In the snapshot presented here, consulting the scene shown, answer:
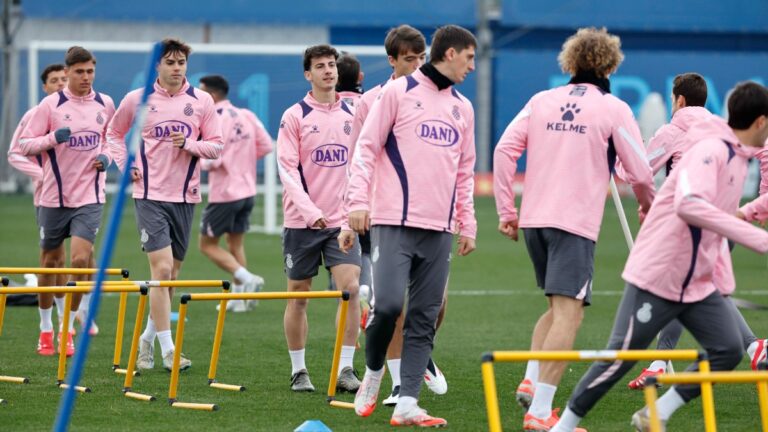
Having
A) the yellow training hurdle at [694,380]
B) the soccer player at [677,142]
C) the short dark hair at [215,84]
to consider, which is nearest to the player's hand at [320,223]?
the soccer player at [677,142]

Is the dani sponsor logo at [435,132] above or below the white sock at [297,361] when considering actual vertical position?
above

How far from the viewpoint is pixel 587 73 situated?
23.2 feet

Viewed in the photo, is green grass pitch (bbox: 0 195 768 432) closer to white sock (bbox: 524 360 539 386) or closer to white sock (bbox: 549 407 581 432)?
white sock (bbox: 524 360 539 386)

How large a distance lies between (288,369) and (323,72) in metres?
2.30

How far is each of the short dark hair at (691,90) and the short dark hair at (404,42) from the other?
1786mm

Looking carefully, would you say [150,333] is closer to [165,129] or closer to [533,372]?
[165,129]

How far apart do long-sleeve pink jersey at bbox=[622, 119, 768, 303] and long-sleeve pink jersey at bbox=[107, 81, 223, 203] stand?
4.19 meters

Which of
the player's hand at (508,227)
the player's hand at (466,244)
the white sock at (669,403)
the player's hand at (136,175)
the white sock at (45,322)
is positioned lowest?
the white sock at (45,322)

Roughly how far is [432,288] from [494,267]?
1084 cm

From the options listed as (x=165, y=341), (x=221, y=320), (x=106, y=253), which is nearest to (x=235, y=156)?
(x=165, y=341)

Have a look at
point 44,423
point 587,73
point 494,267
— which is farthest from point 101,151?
point 494,267

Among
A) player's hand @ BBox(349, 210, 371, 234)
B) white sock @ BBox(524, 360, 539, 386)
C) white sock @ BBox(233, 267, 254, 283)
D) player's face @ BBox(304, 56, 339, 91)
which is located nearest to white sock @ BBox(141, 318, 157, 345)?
player's face @ BBox(304, 56, 339, 91)

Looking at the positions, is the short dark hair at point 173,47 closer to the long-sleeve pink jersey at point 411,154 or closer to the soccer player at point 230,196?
the long-sleeve pink jersey at point 411,154

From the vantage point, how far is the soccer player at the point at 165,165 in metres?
9.22
